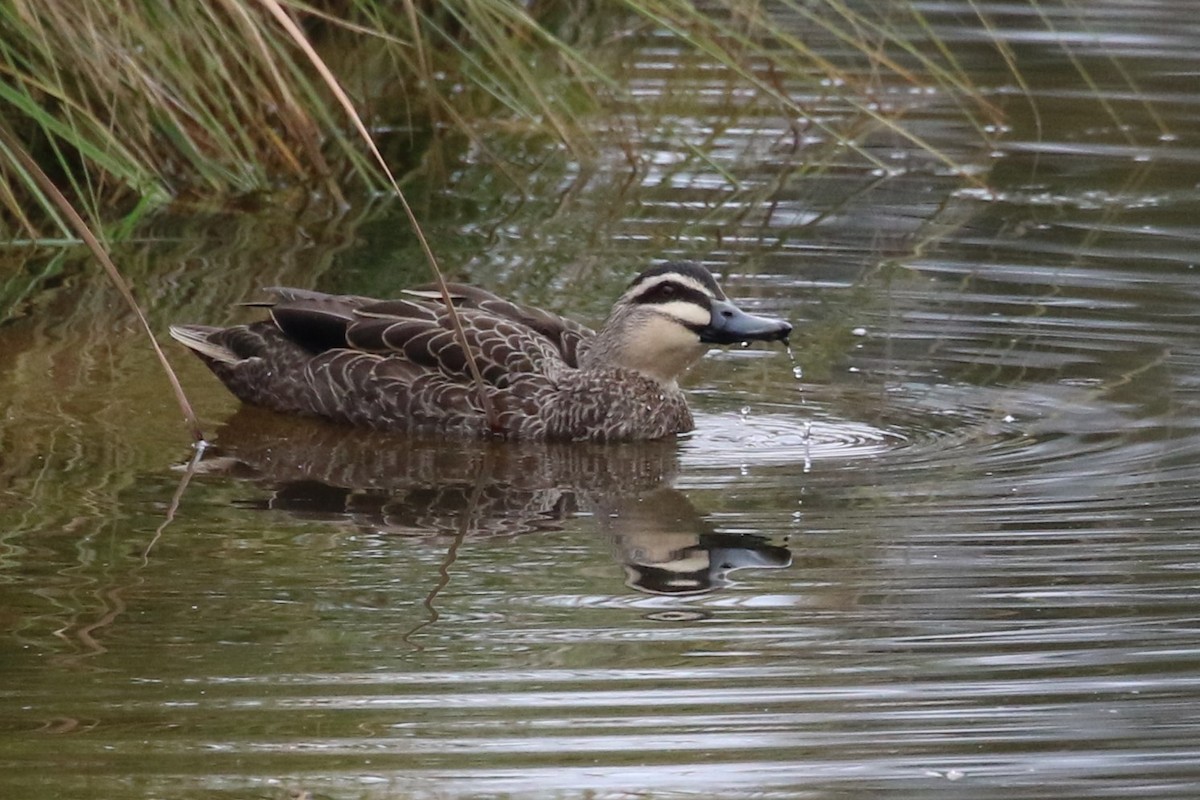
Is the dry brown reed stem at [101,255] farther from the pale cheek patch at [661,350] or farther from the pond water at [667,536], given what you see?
the pale cheek patch at [661,350]

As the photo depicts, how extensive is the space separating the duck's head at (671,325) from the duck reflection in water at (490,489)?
0.40 meters

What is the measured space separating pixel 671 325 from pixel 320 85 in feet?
15.1

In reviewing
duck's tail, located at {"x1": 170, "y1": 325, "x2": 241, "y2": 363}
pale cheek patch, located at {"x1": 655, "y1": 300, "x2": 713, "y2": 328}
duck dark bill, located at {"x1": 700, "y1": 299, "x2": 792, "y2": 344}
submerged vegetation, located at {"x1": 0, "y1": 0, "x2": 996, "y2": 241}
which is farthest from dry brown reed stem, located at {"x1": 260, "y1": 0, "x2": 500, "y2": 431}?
duck's tail, located at {"x1": 170, "y1": 325, "x2": 241, "y2": 363}

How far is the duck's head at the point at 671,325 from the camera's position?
26.6 ft

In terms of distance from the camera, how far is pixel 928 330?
9281 millimetres

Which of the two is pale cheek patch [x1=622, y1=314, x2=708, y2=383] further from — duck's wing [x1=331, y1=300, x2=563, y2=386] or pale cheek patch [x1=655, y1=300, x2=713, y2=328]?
duck's wing [x1=331, y1=300, x2=563, y2=386]

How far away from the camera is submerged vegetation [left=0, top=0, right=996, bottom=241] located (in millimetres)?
9344

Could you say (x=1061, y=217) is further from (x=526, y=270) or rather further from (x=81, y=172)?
(x=81, y=172)

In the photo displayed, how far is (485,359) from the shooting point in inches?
328

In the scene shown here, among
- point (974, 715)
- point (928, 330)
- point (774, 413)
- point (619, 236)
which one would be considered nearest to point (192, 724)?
point (974, 715)

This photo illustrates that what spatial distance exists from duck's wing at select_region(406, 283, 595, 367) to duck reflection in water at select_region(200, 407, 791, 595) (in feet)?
1.85

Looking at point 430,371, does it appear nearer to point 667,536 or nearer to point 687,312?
point 687,312

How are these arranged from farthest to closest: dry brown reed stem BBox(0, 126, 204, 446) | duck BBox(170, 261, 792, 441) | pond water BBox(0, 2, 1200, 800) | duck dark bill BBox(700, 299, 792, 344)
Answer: duck BBox(170, 261, 792, 441), duck dark bill BBox(700, 299, 792, 344), dry brown reed stem BBox(0, 126, 204, 446), pond water BBox(0, 2, 1200, 800)

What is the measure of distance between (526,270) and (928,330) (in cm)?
209
